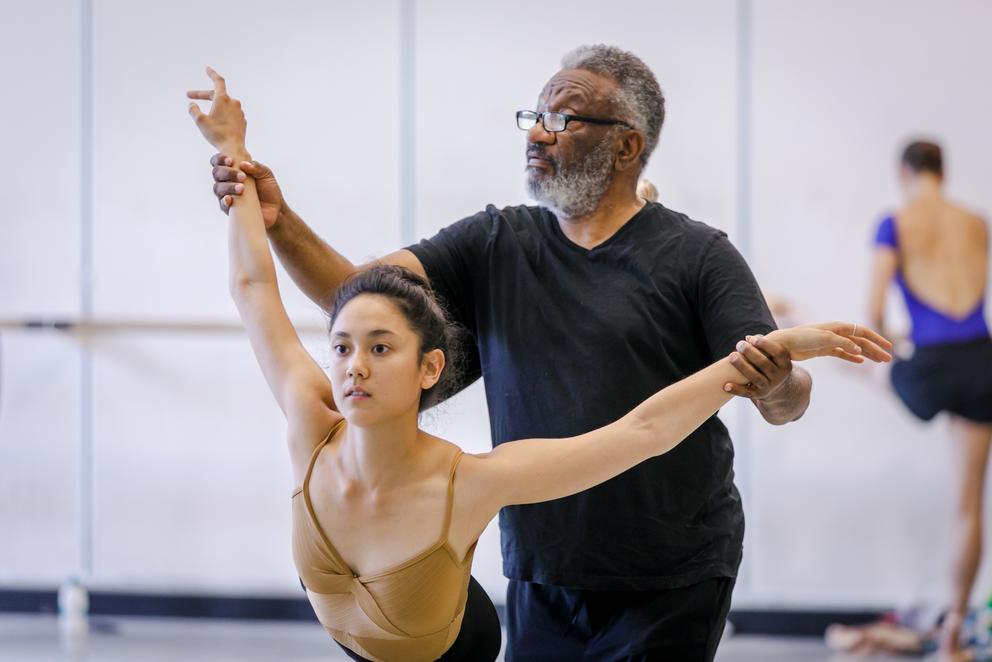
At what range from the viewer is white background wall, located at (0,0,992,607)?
4.74 meters

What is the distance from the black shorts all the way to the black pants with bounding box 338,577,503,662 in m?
2.93

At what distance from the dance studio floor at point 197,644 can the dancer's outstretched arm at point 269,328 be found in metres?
2.70

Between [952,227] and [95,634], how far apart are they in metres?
3.64

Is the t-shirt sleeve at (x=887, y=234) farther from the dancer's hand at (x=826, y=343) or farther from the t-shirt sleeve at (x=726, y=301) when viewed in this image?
the dancer's hand at (x=826, y=343)

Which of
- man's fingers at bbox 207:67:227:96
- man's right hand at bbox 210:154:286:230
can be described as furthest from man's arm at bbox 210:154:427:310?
man's fingers at bbox 207:67:227:96

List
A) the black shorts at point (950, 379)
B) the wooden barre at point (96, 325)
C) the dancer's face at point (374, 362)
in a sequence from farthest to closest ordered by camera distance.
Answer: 1. the wooden barre at point (96, 325)
2. the black shorts at point (950, 379)
3. the dancer's face at point (374, 362)

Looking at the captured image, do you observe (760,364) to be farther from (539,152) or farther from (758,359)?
(539,152)

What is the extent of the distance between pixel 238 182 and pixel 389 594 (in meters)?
0.75

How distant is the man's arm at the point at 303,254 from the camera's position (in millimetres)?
2205

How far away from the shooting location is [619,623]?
2.14m

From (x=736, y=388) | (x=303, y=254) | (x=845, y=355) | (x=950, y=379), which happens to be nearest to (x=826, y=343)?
(x=845, y=355)

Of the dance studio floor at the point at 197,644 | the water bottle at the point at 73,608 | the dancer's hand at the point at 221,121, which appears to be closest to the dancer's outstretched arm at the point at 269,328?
the dancer's hand at the point at 221,121

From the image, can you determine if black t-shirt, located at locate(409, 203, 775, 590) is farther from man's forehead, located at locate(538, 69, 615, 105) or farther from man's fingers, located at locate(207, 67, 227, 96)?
man's fingers, located at locate(207, 67, 227, 96)

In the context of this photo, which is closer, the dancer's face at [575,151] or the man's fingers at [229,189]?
the man's fingers at [229,189]
